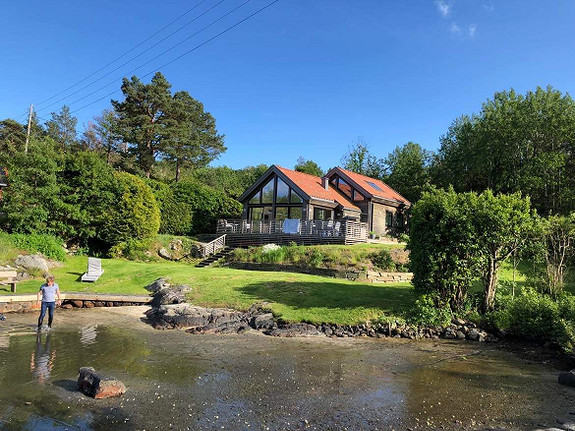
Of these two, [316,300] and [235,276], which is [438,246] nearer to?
[316,300]

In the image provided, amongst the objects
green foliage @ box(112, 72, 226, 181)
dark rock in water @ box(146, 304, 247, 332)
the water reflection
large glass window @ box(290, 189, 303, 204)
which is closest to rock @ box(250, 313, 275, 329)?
dark rock in water @ box(146, 304, 247, 332)

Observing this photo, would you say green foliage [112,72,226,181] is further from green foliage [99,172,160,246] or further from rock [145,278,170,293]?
rock [145,278,170,293]

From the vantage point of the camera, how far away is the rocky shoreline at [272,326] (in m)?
13.3

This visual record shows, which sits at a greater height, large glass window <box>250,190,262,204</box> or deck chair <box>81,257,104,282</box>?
large glass window <box>250,190,262,204</box>

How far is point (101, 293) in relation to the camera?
1775 centimetres

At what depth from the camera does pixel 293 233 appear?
29984 millimetres

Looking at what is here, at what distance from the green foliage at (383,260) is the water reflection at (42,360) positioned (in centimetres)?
1580

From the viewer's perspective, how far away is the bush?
22.7 meters

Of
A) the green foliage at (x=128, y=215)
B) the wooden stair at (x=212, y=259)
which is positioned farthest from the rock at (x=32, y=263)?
the wooden stair at (x=212, y=259)

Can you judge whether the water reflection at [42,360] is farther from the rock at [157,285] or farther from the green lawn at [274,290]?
the rock at [157,285]

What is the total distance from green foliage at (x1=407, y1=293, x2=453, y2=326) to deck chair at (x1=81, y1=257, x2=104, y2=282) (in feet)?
50.6

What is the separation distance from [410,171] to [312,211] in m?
24.0

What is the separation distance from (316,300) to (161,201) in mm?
22697

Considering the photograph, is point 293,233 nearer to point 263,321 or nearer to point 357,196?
point 357,196
